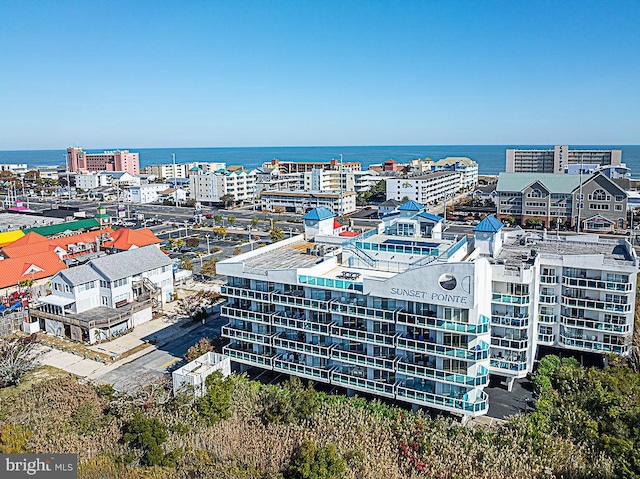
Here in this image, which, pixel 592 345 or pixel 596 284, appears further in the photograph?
pixel 592 345

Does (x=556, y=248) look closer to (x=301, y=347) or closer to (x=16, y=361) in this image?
(x=301, y=347)

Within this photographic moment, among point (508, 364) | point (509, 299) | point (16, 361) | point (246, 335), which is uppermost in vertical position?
point (509, 299)

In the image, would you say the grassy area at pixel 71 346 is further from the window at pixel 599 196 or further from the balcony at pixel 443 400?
the window at pixel 599 196

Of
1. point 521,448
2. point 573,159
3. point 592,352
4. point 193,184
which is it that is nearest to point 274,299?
point 521,448

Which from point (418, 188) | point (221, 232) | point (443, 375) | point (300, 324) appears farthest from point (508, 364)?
point (418, 188)

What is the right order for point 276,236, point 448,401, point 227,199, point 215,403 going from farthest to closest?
point 227,199, point 276,236, point 215,403, point 448,401

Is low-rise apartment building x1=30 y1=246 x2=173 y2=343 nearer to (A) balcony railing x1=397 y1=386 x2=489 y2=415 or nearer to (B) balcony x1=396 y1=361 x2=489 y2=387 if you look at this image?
(B) balcony x1=396 y1=361 x2=489 y2=387

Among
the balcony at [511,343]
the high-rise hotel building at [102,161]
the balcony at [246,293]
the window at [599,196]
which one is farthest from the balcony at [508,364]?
the high-rise hotel building at [102,161]
